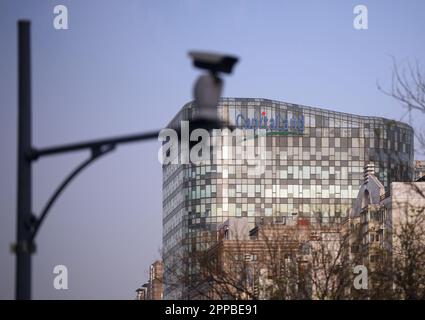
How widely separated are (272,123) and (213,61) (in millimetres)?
180145

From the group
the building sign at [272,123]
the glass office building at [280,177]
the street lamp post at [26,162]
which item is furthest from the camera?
the building sign at [272,123]

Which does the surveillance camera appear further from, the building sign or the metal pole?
the building sign

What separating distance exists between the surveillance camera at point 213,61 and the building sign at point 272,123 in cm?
17820

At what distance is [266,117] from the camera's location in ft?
642

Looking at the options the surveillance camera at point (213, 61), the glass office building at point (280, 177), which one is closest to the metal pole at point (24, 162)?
the surveillance camera at point (213, 61)

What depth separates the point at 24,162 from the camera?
56.2 feet

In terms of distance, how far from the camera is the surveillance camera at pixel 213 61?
14.9 metres

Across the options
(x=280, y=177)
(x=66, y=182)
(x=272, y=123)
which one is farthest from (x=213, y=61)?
(x=272, y=123)

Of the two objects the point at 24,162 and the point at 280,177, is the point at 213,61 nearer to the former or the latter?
the point at 24,162

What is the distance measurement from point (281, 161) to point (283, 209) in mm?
6952

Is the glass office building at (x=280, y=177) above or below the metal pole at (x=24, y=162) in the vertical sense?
above

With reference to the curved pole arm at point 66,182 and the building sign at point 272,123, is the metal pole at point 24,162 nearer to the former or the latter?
the curved pole arm at point 66,182

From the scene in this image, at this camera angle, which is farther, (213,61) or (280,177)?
(280,177)
